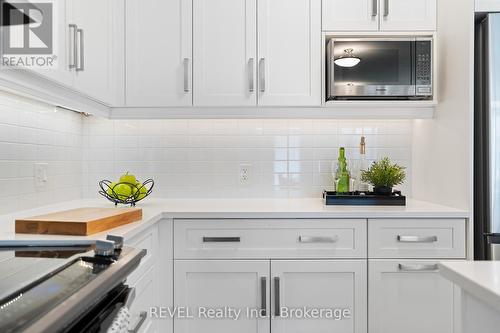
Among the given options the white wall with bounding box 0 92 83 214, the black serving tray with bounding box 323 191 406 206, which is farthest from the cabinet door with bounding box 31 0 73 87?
the black serving tray with bounding box 323 191 406 206

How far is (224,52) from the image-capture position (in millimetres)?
2035

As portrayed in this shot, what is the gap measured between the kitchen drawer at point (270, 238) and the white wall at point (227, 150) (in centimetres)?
63

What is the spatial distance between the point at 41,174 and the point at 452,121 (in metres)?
2.17

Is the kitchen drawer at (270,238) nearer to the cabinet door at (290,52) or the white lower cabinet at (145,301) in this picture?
the white lower cabinet at (145,301)

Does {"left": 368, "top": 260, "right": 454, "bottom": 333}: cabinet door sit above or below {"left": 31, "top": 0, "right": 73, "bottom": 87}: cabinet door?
below

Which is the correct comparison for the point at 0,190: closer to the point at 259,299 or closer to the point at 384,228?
the point at 259,299

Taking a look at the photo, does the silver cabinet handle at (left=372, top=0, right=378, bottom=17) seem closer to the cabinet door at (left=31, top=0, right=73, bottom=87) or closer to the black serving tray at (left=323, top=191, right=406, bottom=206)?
the black serving tray at (left=323, top=191, right=406, bottom=206)

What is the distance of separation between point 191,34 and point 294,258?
1346 millimetres

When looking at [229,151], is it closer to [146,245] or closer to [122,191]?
[122,191]

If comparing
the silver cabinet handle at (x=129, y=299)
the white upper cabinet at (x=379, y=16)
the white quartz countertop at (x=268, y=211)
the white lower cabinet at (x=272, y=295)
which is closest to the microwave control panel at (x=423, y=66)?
the white upper cabinet at (x=379, y=16)

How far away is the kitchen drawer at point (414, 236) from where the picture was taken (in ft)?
5.70

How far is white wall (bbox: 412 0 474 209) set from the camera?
1.76 metres

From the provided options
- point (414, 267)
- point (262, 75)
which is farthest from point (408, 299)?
point (262, 75)

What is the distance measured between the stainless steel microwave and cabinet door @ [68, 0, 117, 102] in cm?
122
